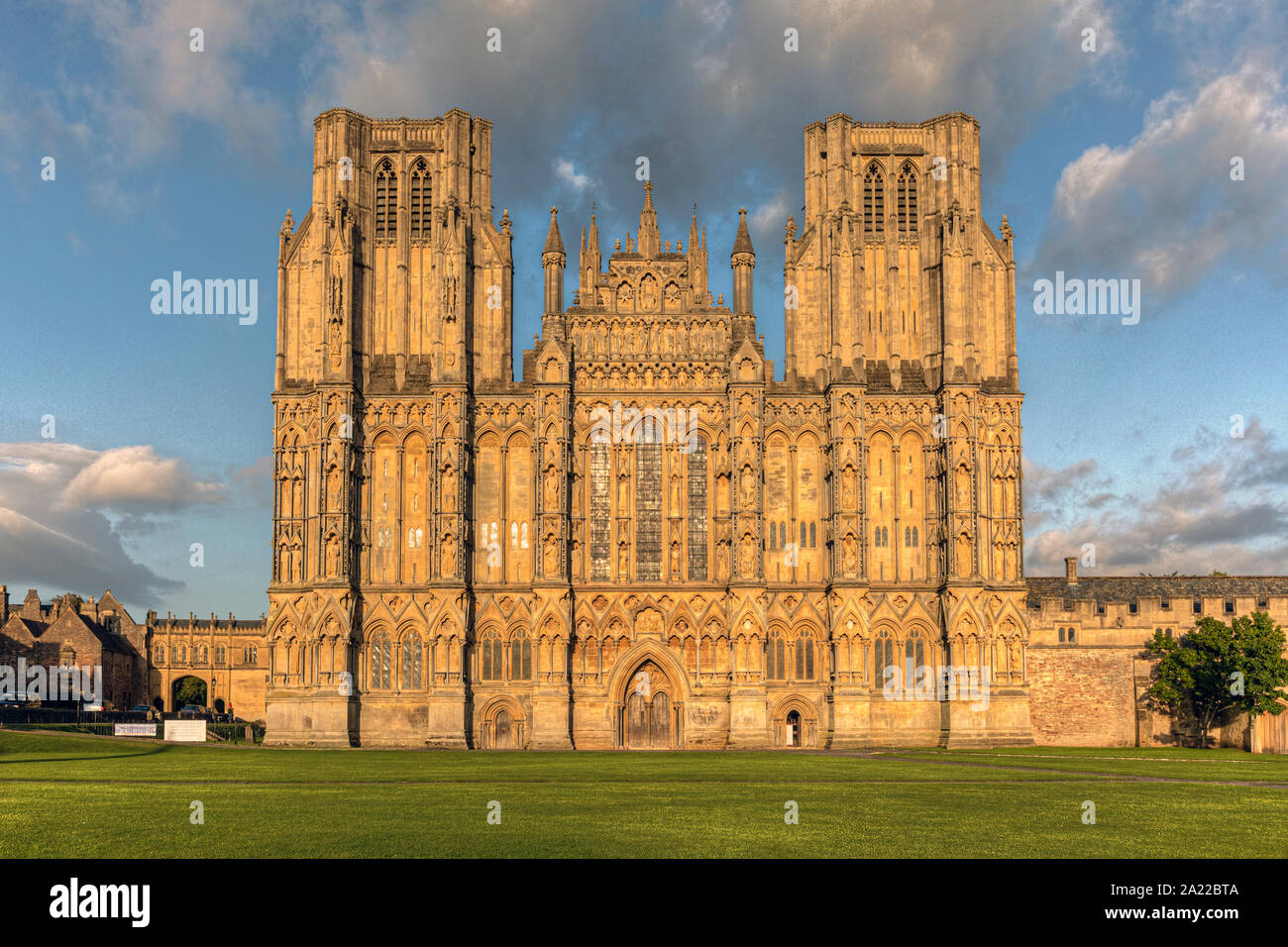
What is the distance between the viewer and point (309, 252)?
76688mm

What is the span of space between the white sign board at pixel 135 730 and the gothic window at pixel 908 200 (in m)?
54.0

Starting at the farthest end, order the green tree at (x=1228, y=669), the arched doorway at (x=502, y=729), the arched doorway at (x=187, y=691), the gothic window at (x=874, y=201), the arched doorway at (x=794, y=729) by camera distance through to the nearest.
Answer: the arched doorway at (x=187, y=691)
the gothic window at (x=874, y=201)
the green tree at (x=1228, y=669)
the arched doorway at (x=794, y=729)
the arched doorway at (x=502, y=729)

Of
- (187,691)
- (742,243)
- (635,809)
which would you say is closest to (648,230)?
(742,243)

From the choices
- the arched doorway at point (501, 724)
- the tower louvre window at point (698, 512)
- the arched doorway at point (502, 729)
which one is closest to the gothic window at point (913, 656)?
the tower louvre window at point (698, 512)

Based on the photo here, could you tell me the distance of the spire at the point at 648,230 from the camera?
253 feet

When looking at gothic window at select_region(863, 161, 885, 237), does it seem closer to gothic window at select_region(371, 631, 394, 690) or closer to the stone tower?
the stone tower

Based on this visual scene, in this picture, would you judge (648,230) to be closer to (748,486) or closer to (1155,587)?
(748,486)

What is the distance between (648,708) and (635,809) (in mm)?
45822

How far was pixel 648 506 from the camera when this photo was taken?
7419 centimetres

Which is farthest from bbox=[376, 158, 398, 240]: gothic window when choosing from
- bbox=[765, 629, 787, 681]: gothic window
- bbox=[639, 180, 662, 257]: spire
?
bbox=[765, 629, 787, 681]: gothic window

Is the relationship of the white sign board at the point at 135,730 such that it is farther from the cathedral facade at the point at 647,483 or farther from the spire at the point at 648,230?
the spire at the point at 648,230

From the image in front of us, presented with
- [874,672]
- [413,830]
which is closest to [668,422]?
[874,672]

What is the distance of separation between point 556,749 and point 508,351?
2385cm

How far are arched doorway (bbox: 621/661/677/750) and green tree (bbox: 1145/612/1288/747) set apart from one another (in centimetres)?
2841
